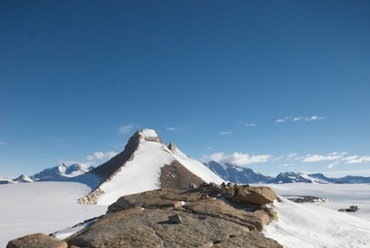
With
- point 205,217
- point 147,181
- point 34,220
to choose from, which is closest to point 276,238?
point 205,217

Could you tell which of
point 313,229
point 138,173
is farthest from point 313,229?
point 138,173

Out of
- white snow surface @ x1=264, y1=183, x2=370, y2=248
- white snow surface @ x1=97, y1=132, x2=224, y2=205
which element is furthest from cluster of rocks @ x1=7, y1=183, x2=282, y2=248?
white snow surface @ x1=97, y1=132, x2=224, y2=205

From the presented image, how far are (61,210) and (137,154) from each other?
1568 inches

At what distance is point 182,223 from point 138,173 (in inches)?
2113

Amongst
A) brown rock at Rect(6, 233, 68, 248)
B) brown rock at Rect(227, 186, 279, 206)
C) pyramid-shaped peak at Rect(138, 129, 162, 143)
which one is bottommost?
brown rock at Rect(6, 233, 68, 248)

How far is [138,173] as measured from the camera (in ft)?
234

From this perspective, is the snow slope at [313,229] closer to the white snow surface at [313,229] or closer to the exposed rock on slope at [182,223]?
the white snow surface at [313,229]

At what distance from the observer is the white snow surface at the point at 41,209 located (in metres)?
32.2

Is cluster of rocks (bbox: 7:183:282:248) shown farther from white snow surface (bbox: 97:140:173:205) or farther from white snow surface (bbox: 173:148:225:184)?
white snow surface (bbox: 173:148:225:184)

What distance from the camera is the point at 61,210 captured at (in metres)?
44.2

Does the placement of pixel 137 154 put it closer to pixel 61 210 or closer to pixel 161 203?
pixel 61 210

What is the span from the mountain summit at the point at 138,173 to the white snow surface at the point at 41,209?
3.79m

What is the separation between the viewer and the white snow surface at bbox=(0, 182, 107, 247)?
32.2 m

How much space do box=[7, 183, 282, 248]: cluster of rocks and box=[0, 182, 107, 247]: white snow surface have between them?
11236 millimetres
